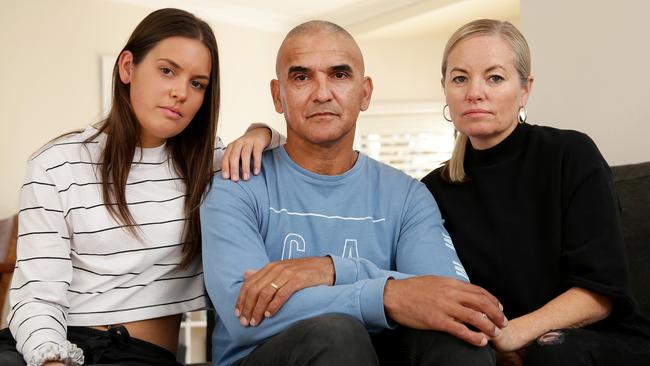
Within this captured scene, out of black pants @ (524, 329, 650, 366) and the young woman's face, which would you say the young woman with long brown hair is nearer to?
the young woman's face

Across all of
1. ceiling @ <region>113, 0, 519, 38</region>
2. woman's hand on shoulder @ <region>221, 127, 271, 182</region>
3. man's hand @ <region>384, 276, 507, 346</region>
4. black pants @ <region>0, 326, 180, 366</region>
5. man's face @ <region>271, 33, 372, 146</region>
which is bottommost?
black pants @ <region>0, 326, 180, 366</region>

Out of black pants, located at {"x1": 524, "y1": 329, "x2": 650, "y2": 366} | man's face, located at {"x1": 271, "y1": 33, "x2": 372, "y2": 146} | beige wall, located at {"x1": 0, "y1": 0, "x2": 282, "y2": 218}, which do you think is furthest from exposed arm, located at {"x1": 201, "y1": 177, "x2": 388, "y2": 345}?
beige wall, located at {"x1": 0, "y1": 0, "x2": 282, "y2": 218}

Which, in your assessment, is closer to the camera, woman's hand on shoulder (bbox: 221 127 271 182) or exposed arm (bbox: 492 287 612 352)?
exposed arm (bbox: 492 287 612 352)

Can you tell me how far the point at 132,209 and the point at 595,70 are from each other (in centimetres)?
177

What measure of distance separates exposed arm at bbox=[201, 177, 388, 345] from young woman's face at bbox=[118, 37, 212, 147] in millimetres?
201

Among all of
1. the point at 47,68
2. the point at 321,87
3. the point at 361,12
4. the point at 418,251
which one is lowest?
the point at 418,251

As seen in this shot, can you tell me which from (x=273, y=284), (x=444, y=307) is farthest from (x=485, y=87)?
(x=273, y=284)

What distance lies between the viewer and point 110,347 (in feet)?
5.39

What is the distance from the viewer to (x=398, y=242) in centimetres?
178

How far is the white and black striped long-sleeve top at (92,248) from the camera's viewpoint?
1630 mm

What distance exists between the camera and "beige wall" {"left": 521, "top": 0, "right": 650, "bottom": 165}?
249 cm

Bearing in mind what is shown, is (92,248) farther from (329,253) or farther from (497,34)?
(497,34)

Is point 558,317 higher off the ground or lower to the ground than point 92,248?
lower

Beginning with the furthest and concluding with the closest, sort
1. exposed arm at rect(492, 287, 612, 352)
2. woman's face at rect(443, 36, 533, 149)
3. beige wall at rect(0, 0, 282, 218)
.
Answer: beige wall at rect(0, 0, 282, 218), woman's face at rect(443, 36, 533, 149), exposed arm at rect(492, 287, 612, 352)
